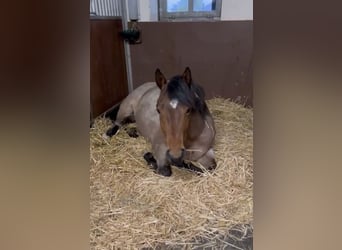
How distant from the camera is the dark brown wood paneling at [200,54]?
9.07ft

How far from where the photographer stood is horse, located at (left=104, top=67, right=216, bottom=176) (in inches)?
63.7

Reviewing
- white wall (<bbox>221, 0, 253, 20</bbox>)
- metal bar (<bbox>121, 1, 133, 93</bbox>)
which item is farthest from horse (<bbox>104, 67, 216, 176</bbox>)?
white wall (<bbox>221, 0, 253, 20</bbox>)

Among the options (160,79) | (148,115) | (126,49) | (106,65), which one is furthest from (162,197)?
(126,49)

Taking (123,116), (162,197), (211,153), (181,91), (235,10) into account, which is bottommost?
(162,197)

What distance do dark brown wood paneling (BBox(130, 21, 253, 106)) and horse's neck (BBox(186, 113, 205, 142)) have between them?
0.92 meters

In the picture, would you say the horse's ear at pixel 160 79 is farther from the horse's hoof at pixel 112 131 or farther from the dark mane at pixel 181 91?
the horse's hoof at pixel 112 131

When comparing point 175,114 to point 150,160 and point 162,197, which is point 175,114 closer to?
point 162,197

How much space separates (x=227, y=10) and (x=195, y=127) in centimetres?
124

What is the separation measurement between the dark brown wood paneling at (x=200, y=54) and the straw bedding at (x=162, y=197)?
650 mm

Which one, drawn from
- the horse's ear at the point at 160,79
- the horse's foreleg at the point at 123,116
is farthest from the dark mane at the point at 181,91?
the horse's foreleg at the point at 123,116

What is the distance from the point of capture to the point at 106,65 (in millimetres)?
2535

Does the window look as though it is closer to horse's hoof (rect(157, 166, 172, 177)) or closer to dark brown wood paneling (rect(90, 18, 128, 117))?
dark brown wood paneling (rect(90, 18, 128, 117))
